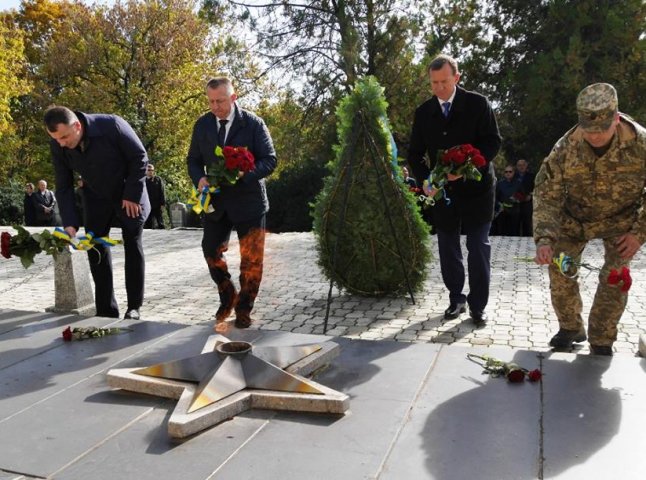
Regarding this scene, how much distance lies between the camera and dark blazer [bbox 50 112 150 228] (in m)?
5.46

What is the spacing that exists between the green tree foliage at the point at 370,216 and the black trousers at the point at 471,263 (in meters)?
0.60

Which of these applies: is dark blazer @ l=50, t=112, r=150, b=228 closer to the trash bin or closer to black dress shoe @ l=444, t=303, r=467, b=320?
black dress shoe @ l=444, t=303, r=467, b=320

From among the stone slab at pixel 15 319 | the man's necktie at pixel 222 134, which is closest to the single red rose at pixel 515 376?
the man's necktie at pixel 222 134

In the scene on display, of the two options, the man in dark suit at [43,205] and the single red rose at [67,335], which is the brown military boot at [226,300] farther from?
the man in dark suit at [43,205]

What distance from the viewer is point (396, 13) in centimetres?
1552

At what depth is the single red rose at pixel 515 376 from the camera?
359 centimetres

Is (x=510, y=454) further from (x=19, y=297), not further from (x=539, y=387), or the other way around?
(x=19, y=297)

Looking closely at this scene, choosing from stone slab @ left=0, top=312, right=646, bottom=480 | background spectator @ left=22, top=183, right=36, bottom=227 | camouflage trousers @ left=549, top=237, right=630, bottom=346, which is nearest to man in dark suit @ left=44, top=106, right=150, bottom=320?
stone slab @ left=0, top=312, right=646, bottom=480

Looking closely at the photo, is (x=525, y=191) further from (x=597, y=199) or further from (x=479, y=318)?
(x=597, y=199)

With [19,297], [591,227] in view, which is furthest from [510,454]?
[19,297]

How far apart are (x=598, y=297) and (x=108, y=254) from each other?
408 centimetres

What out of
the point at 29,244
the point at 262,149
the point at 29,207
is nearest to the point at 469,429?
the point at 262,149

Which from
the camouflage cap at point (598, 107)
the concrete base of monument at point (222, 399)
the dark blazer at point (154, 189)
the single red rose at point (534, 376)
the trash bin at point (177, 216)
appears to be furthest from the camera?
the trash bin at point (177, 216)

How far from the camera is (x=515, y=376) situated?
3.60m
